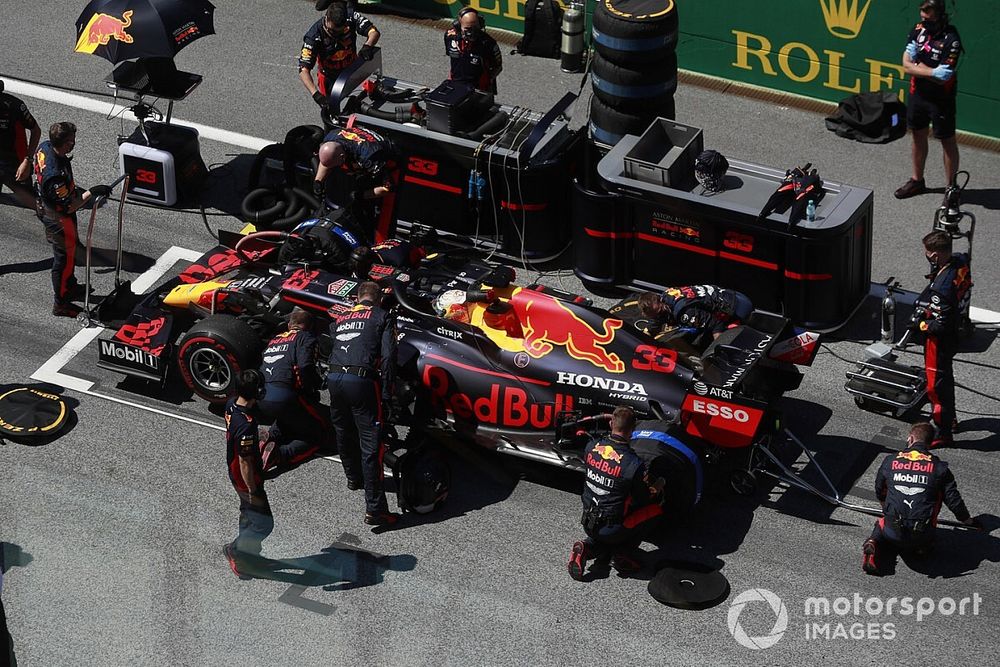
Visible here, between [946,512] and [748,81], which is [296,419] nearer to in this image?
[946,512]

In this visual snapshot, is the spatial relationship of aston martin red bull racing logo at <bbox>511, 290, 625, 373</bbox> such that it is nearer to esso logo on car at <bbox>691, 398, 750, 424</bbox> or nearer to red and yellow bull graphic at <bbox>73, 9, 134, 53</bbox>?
esso logo on car at <bbox>691, 398, 750, 424</bbox>

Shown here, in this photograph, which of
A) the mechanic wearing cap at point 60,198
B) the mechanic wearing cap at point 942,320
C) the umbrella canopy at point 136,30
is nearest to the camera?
the mechanic wearing cap at point 942,320

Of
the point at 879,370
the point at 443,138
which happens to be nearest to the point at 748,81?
the point at 443,138

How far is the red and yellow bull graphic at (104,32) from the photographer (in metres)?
14.2

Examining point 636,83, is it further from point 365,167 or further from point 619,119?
point 365,167

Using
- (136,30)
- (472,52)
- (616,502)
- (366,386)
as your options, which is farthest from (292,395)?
(472,52)

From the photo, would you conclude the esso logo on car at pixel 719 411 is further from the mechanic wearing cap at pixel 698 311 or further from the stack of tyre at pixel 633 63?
the stack of tyre at pixel 633 63

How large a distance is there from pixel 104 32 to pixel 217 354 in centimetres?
426

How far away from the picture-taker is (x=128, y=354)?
40.7 ft

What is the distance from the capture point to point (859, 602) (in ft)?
33.5

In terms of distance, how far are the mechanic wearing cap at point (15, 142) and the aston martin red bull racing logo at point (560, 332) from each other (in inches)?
237

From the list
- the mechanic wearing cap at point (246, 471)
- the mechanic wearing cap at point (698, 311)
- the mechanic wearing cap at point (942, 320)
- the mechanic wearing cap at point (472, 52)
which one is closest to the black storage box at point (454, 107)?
the mechanic wearing cap at point (472, 52)
